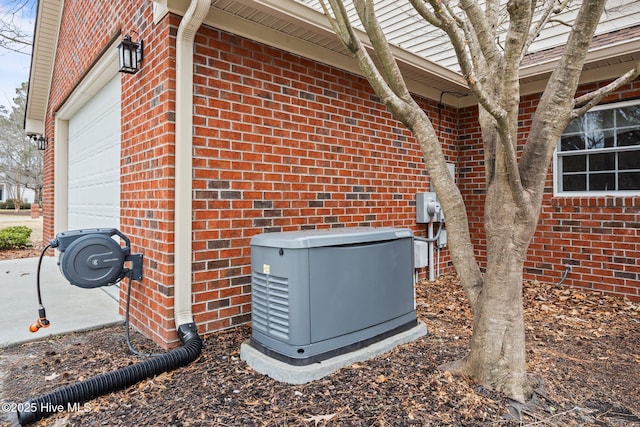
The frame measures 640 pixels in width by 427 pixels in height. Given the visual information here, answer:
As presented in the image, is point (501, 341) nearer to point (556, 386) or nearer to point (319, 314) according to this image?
point (556, 386)

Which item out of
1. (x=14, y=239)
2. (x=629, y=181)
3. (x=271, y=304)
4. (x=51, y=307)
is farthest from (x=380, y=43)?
(x=14, y=239)

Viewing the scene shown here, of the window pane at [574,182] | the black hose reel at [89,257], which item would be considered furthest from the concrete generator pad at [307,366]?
the window pane at [574,182]

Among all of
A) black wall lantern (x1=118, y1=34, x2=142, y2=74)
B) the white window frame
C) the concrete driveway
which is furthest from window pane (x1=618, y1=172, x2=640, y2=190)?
the concrete driveway

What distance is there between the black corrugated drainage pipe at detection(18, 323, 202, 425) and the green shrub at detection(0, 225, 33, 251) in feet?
29.0

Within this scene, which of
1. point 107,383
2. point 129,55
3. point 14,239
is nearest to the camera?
point 107,383

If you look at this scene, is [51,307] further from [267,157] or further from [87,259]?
[267,157]

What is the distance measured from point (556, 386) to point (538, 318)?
5.32ft

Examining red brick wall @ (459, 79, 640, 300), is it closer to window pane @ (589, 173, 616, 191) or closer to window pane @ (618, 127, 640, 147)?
window pane @ (589, 173, 616, 191)

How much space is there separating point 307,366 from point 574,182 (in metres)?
4.53

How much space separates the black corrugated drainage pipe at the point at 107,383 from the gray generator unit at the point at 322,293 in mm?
493

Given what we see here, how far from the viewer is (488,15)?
9.11 feet

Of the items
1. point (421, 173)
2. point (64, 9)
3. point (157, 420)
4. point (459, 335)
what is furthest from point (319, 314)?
point (64, 9)

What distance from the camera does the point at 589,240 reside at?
16.2ft

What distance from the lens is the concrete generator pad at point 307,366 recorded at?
2.46 m
